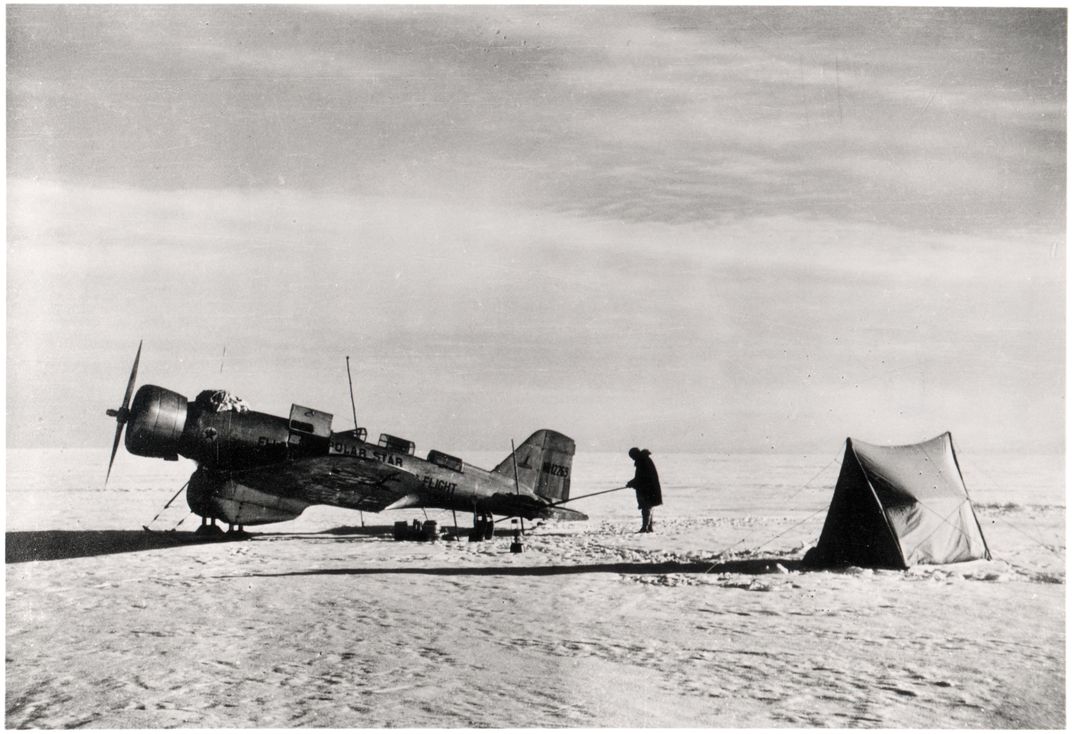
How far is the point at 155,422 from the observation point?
41.4ft

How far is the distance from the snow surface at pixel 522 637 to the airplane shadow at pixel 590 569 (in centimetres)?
6

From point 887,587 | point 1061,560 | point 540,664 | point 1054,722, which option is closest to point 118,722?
point 540,664

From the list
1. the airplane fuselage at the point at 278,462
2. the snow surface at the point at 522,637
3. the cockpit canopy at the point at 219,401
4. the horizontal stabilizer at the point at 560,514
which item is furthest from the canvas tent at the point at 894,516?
the cockpit canopy at the point at 219,401

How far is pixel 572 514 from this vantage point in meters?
16.2

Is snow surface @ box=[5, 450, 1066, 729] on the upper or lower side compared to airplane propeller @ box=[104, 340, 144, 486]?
lower

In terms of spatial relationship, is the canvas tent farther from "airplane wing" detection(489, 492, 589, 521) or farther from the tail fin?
the tail fin

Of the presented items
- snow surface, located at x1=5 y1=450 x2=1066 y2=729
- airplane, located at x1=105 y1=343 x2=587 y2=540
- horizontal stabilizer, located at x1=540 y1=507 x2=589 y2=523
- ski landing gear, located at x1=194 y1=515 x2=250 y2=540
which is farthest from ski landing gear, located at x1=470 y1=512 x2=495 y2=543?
ski landing gear, located at x1=194 y1=515 x2=250 y2=540

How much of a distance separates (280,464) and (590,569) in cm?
508

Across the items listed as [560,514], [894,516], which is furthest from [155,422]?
[894,516]

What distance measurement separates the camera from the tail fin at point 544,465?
1731cm

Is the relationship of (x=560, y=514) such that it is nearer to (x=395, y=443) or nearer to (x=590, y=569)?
(x=395, y=443)

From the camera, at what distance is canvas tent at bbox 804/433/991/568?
10.5 m

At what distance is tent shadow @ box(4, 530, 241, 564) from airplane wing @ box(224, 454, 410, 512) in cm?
161

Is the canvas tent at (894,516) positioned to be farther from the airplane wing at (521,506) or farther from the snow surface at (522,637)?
the airplane wing at (521,506)
